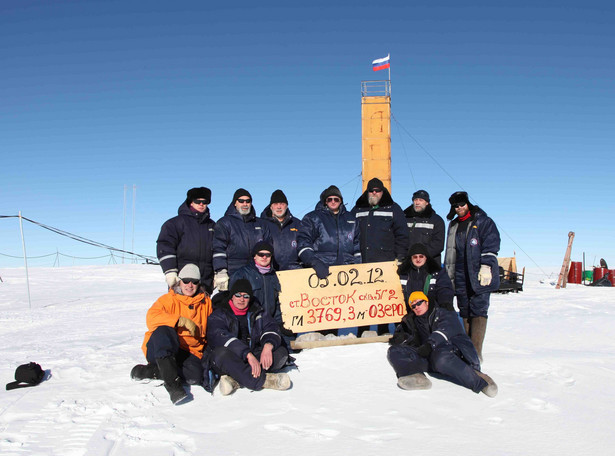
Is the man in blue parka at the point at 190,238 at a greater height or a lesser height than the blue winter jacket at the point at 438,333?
greater

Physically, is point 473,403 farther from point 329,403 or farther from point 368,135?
point 368,135

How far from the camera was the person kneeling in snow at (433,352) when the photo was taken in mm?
3957

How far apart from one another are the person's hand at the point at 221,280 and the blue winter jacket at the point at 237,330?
39cm

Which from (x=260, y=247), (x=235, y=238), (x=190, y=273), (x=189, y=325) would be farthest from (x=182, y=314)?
(x=235, y=238)

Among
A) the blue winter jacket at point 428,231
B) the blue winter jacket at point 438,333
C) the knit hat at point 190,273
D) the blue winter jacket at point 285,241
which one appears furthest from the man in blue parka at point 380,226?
the knit hat at point 190,273

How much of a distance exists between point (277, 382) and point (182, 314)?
120cm

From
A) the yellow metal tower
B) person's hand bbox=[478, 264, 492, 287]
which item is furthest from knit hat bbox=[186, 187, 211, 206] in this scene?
the yellow metal tower

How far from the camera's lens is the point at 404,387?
4.02m

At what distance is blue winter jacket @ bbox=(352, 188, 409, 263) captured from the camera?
5.79 meters

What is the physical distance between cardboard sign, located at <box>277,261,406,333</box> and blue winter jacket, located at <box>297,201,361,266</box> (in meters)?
0.17

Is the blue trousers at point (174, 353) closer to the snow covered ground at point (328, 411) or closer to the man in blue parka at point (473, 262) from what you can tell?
the snow covered ground at point (328, 411)

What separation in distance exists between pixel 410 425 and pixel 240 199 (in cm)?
328

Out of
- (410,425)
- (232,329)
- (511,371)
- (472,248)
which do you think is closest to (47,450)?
(232,329)

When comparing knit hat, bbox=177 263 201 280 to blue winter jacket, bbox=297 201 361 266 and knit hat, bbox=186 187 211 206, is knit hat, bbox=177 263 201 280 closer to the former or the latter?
knit hat, bbox=186 187 211 206
